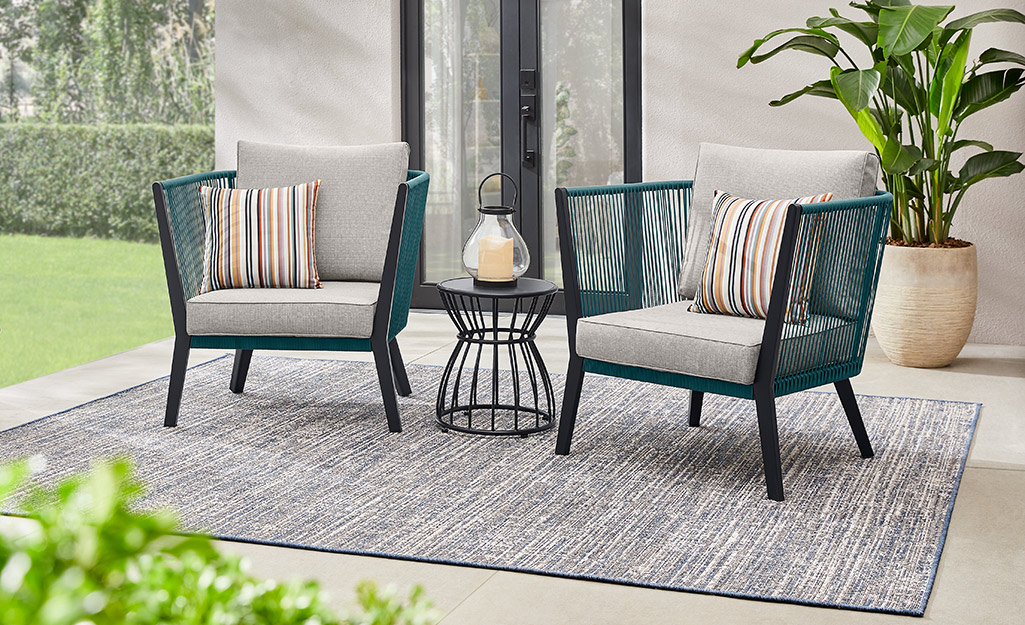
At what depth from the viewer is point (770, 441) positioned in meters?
2.74

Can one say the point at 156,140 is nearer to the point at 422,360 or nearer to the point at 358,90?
the point at 358,90

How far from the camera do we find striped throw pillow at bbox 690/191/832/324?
117 inches

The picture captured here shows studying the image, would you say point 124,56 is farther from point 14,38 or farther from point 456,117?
point 456,117

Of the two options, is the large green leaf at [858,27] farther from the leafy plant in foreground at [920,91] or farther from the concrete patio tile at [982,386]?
the concrete patio tile at [982,386]

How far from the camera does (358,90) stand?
5.59m

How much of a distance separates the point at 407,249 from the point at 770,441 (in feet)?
4.65

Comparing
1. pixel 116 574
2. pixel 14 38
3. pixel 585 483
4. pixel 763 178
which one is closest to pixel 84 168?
pixel 14 38

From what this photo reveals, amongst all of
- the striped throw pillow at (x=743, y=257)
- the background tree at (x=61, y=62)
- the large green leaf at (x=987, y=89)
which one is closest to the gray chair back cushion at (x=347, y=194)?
the striped throw pillow at (x=743, y=257)

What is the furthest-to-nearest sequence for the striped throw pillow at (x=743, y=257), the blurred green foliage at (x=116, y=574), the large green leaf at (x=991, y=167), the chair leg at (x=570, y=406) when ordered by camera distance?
the large green leaf at (x=991, y=167)
the chair leg at (x=570, y=406)
the striped throw pillow at (x=743, y=257)
the blurred green foliage at (x=116, y=574)

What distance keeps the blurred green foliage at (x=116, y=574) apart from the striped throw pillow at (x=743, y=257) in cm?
244

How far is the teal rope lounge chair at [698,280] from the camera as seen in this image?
2.75 m

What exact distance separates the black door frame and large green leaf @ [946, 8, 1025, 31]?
5.35ft

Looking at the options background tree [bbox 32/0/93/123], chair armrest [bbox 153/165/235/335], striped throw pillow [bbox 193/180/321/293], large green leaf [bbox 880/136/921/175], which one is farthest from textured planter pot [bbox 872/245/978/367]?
background tree [bbox 32/0/93/123]

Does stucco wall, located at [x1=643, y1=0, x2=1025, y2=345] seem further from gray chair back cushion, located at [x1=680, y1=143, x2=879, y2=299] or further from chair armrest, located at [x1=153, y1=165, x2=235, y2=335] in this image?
chair armrest, located at [x1=153, y1=165, x2=235, y2=335]
